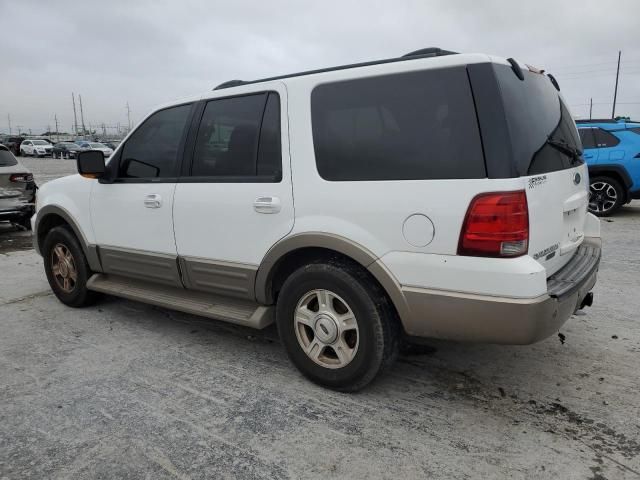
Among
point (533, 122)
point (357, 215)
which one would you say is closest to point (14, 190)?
point (357, 215)

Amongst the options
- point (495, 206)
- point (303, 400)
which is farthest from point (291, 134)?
point (303, 400)

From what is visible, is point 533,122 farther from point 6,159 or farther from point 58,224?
point 6,159

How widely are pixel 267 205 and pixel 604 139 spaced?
338 inches

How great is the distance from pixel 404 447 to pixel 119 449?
144cm

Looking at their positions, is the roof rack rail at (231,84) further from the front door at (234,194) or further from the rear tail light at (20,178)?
the rear tail light at (20,178)

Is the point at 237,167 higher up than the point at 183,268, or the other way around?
the point at 237,167

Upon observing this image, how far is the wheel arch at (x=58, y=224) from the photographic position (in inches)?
173

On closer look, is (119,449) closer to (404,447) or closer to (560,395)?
(404,447)

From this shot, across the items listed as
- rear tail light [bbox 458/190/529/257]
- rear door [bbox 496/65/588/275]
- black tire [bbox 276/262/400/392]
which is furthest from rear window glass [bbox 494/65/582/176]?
black tire [bbox 276/262/400/392]

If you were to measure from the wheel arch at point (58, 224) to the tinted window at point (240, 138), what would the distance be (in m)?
1.50

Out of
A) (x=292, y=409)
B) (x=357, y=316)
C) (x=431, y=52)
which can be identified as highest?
(x=431, y=52)

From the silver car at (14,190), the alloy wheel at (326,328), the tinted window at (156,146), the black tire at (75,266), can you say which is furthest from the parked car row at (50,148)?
the alloy wheel at (326,328)

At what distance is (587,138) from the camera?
9.52 metres

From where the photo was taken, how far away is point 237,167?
10.9 feet
